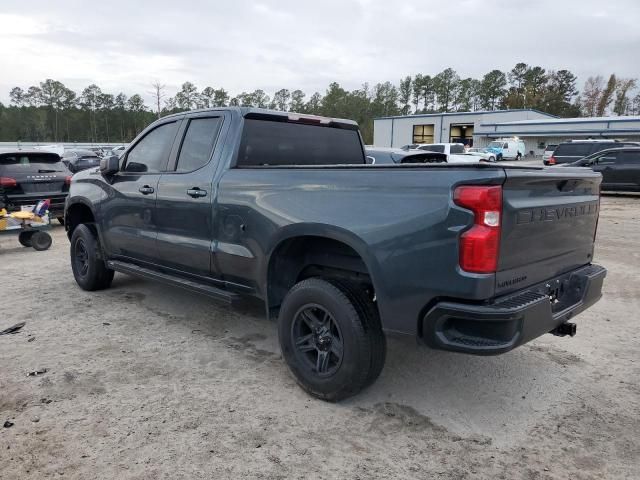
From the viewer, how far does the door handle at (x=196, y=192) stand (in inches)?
153

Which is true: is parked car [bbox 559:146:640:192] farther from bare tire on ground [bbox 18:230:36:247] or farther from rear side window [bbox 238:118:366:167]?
bare tire on ground [bbox 18:230:36:247]

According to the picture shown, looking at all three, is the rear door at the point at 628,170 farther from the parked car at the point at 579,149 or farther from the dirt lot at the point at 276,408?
the dirt lot at the point at 276,408

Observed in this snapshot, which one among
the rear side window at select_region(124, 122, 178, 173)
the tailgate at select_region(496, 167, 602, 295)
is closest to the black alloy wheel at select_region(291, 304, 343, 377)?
the tailgate at select_region(496, 167, 602, 295)

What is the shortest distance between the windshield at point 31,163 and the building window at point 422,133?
5675 centimetres

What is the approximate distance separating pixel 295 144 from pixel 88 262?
2.84 metres

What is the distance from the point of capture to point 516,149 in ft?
148

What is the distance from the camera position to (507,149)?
4381 cm

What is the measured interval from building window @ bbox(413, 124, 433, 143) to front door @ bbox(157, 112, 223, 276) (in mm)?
60930

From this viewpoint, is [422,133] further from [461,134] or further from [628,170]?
[628,170]

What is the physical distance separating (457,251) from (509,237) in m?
0.31

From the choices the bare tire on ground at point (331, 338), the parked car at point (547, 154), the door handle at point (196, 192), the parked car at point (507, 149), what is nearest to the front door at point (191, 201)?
the door handle at point (196, 192)

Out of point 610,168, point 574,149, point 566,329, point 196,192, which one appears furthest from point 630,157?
point 196,192

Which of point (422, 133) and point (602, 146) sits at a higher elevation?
point (422, 133)

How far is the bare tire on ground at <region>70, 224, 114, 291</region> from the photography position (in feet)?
17.9
